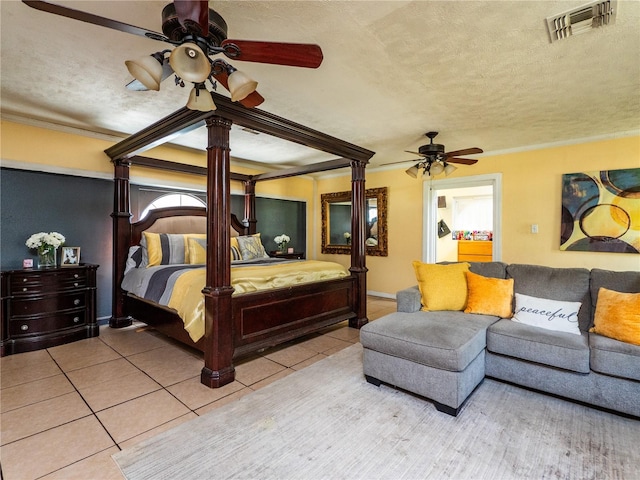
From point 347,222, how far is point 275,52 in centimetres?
533

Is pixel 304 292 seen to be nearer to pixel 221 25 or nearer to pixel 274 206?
pixel 221 25

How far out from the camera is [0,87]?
278 cm

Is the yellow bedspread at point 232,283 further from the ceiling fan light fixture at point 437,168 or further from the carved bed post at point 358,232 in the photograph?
the ceiling fan light fixture at point 437,168

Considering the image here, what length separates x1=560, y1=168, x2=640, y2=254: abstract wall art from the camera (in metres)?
3.85

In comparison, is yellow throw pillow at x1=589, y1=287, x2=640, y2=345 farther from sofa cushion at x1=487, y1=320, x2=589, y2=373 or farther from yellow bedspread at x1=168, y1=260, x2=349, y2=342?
yellow bedspread at x1=168, y1=260, x2=349, y2=342

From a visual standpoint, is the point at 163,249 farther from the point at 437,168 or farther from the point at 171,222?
the point at 437,168

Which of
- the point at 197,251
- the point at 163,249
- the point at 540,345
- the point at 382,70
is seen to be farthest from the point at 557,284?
the point at 163,249

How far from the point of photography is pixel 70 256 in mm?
3682

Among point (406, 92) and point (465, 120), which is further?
point (465, 120)

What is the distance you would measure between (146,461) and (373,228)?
528 centimetres

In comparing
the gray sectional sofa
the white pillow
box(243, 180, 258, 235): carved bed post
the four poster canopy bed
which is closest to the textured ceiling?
the four poster canopy bed

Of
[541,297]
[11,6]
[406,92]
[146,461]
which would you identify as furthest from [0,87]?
[541,297]

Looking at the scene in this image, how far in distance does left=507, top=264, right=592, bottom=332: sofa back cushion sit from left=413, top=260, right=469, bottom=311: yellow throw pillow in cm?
46

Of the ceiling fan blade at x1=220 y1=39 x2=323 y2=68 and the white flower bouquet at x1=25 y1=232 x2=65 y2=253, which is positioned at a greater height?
the ceiling fan blade at x1=220 y1=39 x2=323 y2=68
